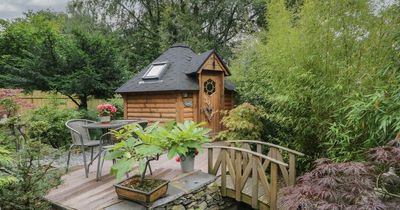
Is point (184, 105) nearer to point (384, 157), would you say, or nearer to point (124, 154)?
point (124, 154)

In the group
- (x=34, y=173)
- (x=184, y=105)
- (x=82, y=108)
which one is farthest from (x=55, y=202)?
(x=82, y=108)

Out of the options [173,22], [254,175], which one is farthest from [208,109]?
[173,22]

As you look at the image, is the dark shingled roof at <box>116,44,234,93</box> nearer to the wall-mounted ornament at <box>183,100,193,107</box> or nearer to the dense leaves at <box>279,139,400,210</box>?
the wall-mounted ornament at <box>183,100,193,107</box>

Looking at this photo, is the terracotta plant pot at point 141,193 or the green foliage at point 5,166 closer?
the green foliage at point 5,166

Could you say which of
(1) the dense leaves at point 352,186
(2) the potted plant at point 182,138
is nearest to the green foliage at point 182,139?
(2) the potted plant at point 182,138

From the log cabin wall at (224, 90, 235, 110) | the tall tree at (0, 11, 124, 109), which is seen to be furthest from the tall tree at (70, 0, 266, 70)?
the log cabin wall at (224, 90, 235, 110)

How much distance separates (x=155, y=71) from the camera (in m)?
7.84

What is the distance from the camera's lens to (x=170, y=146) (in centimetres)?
316

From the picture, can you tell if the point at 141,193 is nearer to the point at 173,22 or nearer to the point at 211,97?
the point at 211,97

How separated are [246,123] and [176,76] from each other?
313cm

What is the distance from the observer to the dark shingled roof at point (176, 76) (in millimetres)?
7090

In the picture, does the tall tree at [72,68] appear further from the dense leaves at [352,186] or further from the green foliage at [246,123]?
the dense leaves at [352,186]

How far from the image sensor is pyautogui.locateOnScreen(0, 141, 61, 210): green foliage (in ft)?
9.14

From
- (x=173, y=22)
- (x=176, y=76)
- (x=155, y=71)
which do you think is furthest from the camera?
(x=173, y=22)
